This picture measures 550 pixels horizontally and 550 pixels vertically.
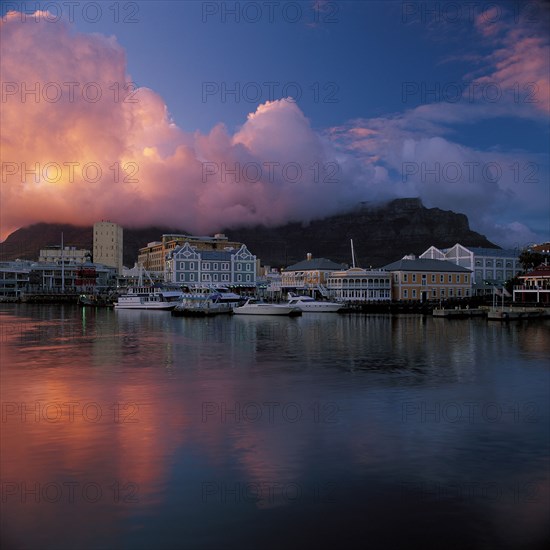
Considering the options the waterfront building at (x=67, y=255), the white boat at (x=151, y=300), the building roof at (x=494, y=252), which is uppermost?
the waterfront building at (x=67, y=255)

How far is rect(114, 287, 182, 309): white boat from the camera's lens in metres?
99.1

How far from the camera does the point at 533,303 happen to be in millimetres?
83875

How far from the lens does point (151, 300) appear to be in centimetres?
10469

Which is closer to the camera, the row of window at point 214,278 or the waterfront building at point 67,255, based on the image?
the row of window at point 214,278

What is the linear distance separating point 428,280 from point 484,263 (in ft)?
56.3

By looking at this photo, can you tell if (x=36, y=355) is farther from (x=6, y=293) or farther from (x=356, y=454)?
(x=6, y=293)

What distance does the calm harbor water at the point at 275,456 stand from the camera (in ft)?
32.8

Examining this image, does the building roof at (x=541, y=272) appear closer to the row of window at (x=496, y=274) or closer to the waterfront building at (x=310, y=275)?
the row of window at (x=496, y=274)

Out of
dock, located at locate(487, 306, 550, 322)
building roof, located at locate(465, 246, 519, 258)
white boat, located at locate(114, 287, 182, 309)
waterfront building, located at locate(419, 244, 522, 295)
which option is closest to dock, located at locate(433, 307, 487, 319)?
dock, located at locate(487, 306, 550, 322)

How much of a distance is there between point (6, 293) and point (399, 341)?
146 metres

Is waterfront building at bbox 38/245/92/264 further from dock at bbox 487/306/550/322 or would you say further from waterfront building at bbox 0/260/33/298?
dock at bbox 487/306/550/322

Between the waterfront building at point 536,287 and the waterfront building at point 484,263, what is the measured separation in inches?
599

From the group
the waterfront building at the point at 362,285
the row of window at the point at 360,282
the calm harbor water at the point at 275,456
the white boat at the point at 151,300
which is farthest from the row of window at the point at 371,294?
the calm harbor water at the point at 275,456

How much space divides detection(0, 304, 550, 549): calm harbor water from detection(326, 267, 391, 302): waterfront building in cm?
7208
